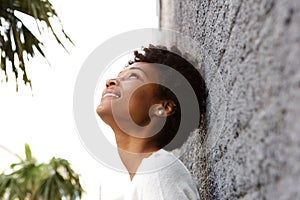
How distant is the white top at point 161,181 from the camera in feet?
4.21

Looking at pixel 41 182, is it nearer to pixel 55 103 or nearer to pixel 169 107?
pixel 55 103

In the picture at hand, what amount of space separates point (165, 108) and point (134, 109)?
117 millimetres

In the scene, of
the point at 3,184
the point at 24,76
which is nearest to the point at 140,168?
the point at 24,76

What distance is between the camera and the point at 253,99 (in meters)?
0.91

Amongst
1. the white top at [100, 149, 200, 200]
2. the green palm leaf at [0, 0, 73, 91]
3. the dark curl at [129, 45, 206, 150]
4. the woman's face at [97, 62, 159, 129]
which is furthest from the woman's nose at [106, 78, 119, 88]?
the green palm leaf at [0, 0, 73, 91]

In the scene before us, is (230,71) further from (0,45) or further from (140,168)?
(0,45)

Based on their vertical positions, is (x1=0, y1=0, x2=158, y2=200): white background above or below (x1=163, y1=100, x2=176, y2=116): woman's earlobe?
above

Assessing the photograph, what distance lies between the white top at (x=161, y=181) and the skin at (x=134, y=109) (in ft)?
0.18

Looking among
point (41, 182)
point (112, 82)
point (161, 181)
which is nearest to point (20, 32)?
point (112, 82)

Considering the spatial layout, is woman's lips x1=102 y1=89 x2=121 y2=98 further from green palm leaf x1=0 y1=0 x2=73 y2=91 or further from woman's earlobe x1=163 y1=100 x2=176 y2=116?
green palm leaf x1=0 y1=0 x2=73 y2=91

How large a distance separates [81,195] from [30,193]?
0.56m

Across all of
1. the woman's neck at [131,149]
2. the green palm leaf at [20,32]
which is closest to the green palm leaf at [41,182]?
the green palm leaf at [20,32]

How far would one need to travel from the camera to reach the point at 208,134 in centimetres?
162

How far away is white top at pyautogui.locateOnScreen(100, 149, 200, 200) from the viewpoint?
128 cm
